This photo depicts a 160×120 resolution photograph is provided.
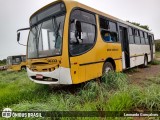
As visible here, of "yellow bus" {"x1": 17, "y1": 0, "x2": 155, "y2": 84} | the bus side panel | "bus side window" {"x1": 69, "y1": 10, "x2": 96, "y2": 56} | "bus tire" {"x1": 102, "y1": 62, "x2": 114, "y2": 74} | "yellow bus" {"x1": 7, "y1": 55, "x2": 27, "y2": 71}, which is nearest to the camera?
"yellow bus" {"x1": 17, "y1": 0, "x2": 155, "y2": 84}

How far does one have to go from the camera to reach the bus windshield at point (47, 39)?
260 inches

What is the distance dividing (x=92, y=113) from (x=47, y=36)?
3634mm

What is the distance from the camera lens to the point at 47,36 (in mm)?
7141

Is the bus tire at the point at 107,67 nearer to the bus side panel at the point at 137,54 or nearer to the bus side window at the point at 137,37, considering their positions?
the bus side panel at the point at 137,54

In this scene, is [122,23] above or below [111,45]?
above

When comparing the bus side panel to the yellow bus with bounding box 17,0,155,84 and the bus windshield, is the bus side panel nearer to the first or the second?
the yellow bus with bounding box 17,0,155,84

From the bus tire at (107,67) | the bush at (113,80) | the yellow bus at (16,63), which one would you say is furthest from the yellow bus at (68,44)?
the yellow bus at (16,63)

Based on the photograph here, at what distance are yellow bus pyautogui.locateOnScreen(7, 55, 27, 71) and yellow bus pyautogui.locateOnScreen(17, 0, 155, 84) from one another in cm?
1871

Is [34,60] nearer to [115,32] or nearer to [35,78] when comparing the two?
[35,78]

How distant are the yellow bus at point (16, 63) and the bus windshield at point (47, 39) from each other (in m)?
19.2

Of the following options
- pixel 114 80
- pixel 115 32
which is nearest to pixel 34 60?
pixel 114 80

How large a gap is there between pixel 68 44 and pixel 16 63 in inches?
865

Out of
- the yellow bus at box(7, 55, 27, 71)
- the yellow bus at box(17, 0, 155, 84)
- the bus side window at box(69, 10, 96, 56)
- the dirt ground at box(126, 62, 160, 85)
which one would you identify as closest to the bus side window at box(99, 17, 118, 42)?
the yellow bus at box(17, 0, 155, 84)

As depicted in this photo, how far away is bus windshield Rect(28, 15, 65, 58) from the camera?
6.60 metres
